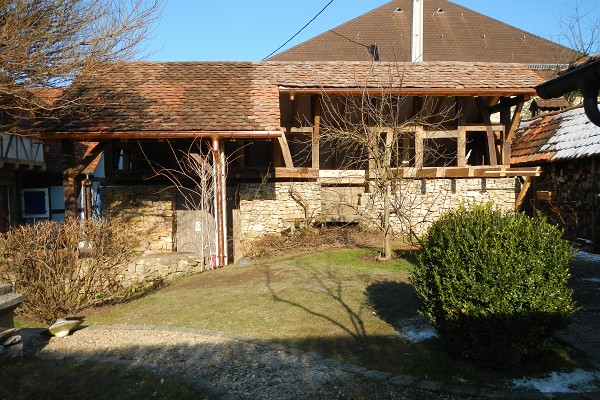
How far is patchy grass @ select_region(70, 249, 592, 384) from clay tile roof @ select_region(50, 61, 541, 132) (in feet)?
12.3

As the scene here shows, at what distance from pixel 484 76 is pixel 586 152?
12.7 ft

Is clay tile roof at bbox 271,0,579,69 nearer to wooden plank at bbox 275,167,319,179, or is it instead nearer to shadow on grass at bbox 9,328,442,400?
wooden plank at bbox 275,167,319,179

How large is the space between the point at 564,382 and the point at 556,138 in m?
11.0

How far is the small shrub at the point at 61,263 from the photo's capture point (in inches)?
273

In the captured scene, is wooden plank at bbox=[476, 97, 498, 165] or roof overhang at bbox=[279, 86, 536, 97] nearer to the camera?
roof overhang at bbox=[279, 86, 536, 97]

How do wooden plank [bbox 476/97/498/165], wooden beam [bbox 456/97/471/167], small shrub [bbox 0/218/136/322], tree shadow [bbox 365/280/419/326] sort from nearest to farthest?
tree shadow [bbox 365/280/419/326] < small shrub [bbox 0/218/136/322] < wooden beam [bbox 456/97/471/167] < wooden plank [bbox 476/97/498/165]

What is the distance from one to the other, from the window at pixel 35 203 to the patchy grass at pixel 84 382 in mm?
14326

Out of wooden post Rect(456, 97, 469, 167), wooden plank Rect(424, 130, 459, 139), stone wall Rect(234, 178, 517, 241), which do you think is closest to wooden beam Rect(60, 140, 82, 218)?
stone wall Rect(234, 178, 517, 241)

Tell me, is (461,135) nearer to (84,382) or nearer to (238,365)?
(238,365)

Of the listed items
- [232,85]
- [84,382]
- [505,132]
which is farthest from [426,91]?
[84,382]

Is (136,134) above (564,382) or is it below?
above

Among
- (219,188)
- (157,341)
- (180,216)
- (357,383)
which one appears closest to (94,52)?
(219,188)

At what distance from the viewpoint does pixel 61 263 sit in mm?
7039

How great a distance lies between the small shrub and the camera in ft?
22.7
